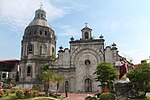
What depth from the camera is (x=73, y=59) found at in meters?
37.7

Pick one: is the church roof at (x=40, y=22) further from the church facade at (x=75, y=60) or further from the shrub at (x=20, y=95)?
the shrub at (x=20, y=95)

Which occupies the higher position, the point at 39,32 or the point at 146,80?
the point at 39,32

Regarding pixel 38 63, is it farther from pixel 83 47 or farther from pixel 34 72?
pixel 83 47

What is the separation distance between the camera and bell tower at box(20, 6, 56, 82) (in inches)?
1597

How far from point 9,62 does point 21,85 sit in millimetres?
11796

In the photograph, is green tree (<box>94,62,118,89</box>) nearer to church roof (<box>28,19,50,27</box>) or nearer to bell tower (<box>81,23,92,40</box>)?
bell tower (<box>81,23,92,40</box>)

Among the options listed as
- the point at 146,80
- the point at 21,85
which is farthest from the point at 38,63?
the point at 146,80

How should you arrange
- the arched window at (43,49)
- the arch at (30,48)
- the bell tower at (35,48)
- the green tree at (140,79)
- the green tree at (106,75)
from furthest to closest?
1. the arched window at (43,49)
2. the arch at (30,48)
3. the bell tower at (35,48)
4. the green tree at (106,75)
5. the green tree at (140,79)

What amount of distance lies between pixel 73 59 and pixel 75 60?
0.41 meters

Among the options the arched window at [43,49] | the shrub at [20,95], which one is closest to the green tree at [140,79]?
the shrub at [20,95]

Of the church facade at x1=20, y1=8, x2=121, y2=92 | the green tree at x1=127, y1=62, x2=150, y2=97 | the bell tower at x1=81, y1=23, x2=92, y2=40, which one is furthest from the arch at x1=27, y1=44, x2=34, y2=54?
the green tree at x1=127, y1=62, x2=150, y2=97

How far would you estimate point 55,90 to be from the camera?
36.3 metres

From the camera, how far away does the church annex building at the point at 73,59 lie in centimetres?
3656

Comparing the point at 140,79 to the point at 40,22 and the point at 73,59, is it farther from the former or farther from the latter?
the point at 40,22
